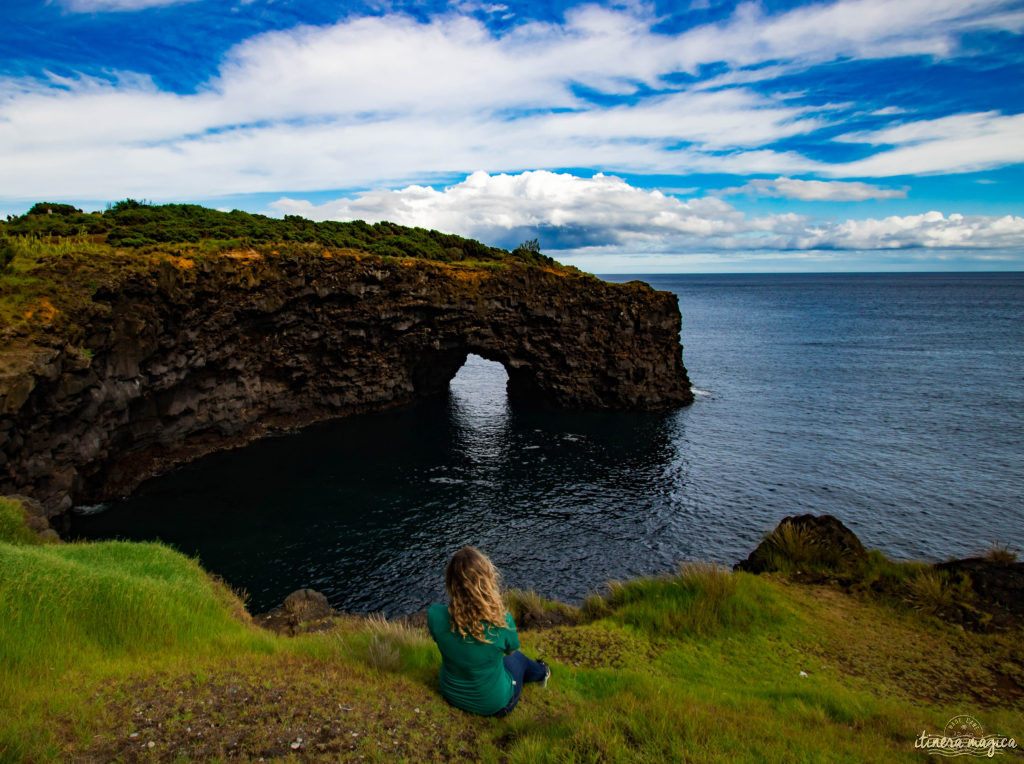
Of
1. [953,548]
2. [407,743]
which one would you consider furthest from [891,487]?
[407,743]

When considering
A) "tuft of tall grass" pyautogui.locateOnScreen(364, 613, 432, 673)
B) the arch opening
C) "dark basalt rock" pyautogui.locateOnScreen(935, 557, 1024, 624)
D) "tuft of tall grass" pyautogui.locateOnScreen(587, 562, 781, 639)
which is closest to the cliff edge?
the arch opening

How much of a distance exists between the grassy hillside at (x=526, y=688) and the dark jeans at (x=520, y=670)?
223mm

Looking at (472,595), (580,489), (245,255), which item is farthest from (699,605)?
(245,255)

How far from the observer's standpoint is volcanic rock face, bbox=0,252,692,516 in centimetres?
2811

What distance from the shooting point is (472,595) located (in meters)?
7.14

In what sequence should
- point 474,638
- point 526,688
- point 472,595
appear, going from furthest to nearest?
point 526,688, point 474,638, point 472,595

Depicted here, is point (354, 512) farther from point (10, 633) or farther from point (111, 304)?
point (10, 633)

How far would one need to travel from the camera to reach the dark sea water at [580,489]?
26.8m

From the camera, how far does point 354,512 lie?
1262 inches

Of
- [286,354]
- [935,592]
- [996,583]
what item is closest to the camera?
[935,592]

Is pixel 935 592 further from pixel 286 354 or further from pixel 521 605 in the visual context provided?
pixel 286 354

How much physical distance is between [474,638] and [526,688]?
2.06m

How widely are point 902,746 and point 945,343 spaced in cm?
11144

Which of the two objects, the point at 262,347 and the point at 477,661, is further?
the point at 262,347
